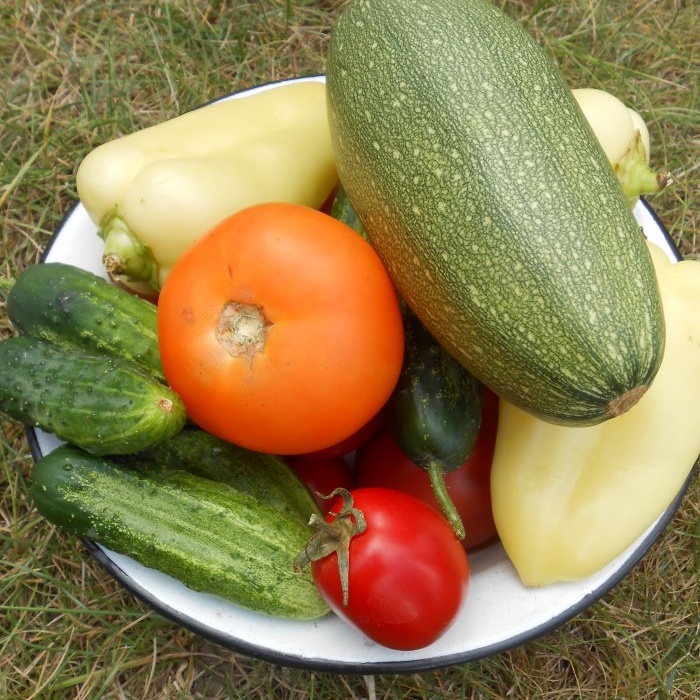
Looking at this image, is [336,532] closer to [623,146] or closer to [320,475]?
[320,475]

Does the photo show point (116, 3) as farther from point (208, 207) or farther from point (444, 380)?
point (444, 380)

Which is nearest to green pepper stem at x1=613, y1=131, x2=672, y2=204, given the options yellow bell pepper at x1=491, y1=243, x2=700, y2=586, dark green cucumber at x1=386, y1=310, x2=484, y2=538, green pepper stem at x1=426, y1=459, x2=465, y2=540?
yellow bell pepper at x1=491, y1=243, x2=700, y2=586

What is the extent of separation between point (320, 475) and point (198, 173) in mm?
463

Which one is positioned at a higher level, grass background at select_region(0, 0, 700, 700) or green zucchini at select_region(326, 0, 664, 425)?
green zucchini at select_region(326, 0, 664, 425)

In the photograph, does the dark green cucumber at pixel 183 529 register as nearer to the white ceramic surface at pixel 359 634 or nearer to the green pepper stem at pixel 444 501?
the white ceramic surface at pixel 359 634

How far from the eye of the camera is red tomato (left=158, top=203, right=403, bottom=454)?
34.6 inches

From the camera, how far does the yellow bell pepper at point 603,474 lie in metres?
0.98

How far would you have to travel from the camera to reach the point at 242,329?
89cm

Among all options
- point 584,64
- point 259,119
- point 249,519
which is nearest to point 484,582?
point 249,519

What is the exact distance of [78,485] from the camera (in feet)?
3.16

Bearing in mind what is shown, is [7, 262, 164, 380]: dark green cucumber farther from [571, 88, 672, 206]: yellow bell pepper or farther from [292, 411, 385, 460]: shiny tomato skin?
[571, 88, 672, 206]: yellow bell pepper

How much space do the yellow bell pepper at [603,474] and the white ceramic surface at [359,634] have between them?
0.08 feet

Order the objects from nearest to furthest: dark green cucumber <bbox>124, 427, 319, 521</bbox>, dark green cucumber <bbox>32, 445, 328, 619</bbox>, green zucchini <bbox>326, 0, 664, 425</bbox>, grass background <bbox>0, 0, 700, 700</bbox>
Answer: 1. green zucchini <bbox>326, 0, 664, 425</bbox>
2. dark green cucumber <bbox>32, 445, 328, 619</bbox>
3. dark green cucumber <bbox>124, 427, 319, 521</bbox>
4. grass background <bbox>0, 0, 700, 700</bbox>

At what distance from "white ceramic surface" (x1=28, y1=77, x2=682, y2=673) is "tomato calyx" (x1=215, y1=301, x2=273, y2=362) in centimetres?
32
